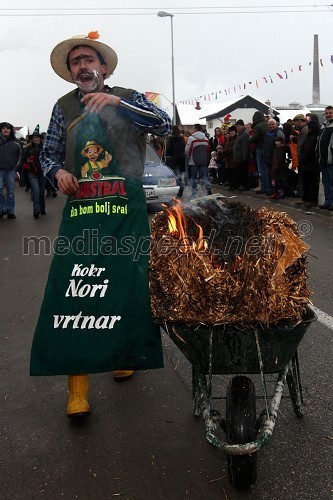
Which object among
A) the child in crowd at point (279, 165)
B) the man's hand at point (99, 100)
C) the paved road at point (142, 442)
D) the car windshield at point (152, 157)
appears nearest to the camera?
the paved road at point (142, 442)

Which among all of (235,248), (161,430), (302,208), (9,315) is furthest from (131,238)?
(302,208)

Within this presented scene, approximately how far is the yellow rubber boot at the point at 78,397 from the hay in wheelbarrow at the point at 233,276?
2.95ft

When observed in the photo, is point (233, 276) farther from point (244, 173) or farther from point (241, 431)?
point (244, 173)

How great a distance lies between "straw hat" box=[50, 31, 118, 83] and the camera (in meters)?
3.19

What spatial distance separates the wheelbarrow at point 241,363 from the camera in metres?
2.47

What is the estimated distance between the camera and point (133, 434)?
3.15m

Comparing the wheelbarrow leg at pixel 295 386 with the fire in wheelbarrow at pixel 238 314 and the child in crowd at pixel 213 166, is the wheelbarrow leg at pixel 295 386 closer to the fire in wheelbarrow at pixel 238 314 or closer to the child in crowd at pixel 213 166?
the fire in wheelbarrow at pixel 238 314

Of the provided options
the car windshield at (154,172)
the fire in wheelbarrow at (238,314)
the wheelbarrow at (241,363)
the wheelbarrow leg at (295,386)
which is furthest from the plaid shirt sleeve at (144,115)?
the car windshield at (154,172)

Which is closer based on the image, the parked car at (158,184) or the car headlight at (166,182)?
the parked car at (158,184)

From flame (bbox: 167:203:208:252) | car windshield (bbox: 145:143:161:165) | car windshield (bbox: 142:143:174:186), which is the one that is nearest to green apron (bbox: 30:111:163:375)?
flame (bbox: 167:203:208:252)

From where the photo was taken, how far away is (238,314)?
248cm

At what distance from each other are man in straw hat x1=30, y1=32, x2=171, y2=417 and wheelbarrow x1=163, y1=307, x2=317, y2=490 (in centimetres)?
58

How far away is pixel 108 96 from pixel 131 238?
800mm

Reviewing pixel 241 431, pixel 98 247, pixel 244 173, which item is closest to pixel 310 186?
pixel 244 173
